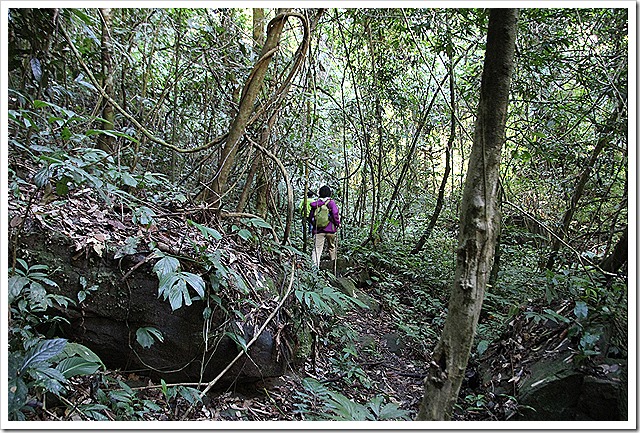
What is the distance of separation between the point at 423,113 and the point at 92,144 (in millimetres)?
4572

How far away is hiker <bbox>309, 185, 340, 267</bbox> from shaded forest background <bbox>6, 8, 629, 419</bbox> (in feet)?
1.19

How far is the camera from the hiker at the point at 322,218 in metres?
5.50

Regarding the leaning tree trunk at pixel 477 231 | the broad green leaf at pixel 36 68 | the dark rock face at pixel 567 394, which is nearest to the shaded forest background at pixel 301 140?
the broad green leaf at pixel 36 68

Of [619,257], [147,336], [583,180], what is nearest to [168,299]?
[147,336]

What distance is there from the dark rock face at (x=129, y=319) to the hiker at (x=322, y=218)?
9.45 ft

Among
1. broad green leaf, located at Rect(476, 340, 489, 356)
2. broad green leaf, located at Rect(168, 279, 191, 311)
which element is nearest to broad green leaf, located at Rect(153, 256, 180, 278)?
broad green leaf, located at Rect(168, 279, 191, 311)

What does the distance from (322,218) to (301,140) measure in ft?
4.60

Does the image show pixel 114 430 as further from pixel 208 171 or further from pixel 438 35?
pixel 438 35

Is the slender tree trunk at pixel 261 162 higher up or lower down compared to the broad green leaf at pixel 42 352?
higher up

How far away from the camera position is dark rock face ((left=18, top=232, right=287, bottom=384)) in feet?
7.87

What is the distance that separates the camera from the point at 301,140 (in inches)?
177

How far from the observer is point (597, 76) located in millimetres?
3238

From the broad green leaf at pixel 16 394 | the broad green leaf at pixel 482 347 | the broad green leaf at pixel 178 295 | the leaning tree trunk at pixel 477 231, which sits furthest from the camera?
the broad green leaf at pixel 482 347

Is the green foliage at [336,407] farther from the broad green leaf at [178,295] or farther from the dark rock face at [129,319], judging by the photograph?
the broad green leaf at [178,295]
